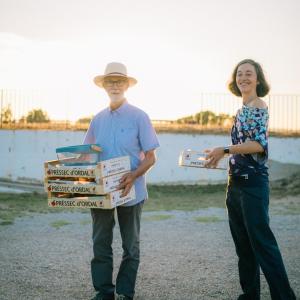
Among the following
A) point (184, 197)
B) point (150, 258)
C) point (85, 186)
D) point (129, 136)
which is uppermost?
point (129, 136)

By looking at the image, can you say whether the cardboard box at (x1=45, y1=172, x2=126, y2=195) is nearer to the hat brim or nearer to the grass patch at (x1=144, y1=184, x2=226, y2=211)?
the hat brim

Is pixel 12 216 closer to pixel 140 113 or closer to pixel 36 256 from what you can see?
pixel 36 256

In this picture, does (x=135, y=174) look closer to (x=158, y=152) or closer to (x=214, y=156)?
(x=214, y=156)

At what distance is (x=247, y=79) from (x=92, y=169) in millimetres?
1414

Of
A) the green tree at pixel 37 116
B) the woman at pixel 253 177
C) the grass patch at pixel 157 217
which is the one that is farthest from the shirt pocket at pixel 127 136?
the green tree at pixel 37 116

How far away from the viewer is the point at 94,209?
13.0 feet

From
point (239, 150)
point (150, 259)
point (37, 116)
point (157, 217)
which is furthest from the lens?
point (37, 116)

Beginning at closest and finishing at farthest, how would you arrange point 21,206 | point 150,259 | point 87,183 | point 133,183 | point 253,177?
point 253,177
point 87,183
point 133,183
point 150,259
point 21,206

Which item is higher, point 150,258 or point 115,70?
point 115,70

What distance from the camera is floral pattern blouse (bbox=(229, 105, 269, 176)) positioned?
3473mm

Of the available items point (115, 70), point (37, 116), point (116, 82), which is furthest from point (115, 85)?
point (37, 116)

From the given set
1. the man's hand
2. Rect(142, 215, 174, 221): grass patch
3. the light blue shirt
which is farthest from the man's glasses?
Rect(142, 215, 174, 221): grass patch

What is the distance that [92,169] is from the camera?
3.68 metres

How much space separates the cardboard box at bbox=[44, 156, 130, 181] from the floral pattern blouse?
91 centimetres
